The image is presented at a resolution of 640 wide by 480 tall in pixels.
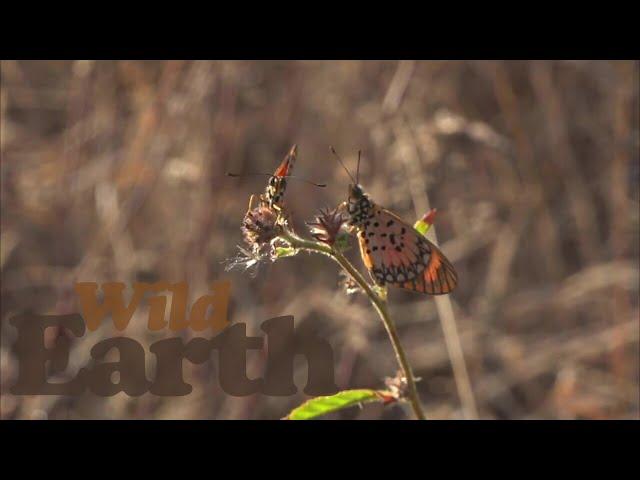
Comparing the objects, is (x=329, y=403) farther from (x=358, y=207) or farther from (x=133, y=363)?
(x=133, y=363)

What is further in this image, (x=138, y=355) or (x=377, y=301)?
(x=138, y=355)

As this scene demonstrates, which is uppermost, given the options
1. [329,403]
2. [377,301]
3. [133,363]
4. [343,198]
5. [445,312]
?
[343,198]

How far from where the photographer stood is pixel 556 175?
186 inches

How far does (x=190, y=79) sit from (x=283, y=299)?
4.33ft

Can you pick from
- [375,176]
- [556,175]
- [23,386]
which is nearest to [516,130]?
[556,175]

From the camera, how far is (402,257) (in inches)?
74.7

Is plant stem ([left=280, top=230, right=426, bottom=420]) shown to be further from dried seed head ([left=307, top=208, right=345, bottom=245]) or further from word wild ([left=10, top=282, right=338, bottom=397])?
word wild ([left=10, top=282, right=338, bottom=397])

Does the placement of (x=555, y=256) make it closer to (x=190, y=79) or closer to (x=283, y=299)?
(x=283, y=299)

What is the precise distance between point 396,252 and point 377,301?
0.24 meters

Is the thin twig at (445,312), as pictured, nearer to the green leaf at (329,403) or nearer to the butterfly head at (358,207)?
the butterfly head at (358,207)

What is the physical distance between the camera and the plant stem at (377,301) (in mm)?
1660

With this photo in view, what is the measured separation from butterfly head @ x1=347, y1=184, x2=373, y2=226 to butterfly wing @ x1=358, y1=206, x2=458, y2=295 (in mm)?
17

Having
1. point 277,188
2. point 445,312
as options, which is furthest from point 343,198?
point 277,188

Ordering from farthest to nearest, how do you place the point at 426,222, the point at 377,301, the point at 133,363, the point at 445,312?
the point at 133,363, the point at 445,312, the point at 426,222, the point at 377,301
